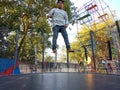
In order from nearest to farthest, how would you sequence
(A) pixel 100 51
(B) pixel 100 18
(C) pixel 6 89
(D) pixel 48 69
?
(C) pixel 6 89, (D) pixel 48 69, (A) pixel 100 51, (B) pixel 100 18

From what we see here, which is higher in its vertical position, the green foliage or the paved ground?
the green foliage

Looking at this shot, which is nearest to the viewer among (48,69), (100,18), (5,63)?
(5,63)

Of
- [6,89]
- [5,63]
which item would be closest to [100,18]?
[5,63]

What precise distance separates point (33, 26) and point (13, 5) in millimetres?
1804

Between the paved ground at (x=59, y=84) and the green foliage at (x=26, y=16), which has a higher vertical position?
the green foliage at (x=26, y=16)

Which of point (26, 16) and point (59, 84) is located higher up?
point (26, 16)

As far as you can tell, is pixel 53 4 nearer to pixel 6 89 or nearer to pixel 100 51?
pixel 100 51

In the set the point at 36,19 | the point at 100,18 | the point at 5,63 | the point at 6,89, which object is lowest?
the point at 6,89

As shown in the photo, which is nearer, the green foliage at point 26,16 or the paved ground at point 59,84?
the paved ground at point 59,84

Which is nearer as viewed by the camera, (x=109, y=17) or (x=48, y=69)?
(x=48, y=69)

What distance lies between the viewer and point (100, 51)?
16.1 metres

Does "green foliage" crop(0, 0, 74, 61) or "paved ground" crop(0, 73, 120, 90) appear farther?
"green foliage" crop(0, 0, 74, 61)

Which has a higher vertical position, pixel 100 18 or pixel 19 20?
pixel 100 18

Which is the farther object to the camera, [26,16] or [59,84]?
[26,16]
